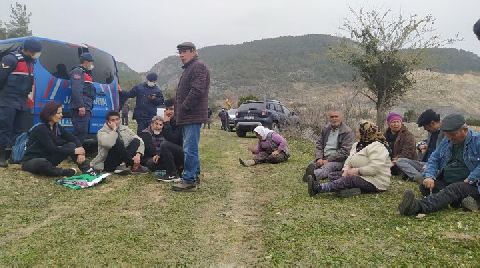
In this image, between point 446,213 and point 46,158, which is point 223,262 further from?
point 46,158

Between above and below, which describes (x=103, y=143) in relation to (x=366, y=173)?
above

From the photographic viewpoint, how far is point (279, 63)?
8138cm

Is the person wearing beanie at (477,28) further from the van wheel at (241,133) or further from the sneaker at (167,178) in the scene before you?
the van wheel at (241,133)

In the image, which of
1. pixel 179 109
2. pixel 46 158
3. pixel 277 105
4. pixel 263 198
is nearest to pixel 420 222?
pixel 263 198

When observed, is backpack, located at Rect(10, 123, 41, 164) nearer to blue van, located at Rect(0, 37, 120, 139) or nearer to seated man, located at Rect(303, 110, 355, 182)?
blue van, located at Rect(0, 37, 120, 139)

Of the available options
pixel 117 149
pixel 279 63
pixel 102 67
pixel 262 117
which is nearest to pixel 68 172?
pixel 117 149

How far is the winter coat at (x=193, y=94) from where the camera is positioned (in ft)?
19.4

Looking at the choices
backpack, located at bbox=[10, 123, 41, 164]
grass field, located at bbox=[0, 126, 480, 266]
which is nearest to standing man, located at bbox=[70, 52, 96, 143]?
backpack, located at bbox=[10, 123, 41, 164]

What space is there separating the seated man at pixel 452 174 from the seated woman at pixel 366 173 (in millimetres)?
639

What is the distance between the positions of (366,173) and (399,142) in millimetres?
2007

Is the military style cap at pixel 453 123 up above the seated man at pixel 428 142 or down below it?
above

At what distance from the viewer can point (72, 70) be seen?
7.34m

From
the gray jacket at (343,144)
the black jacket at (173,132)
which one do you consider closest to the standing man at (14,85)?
the black jacket at (173,132)

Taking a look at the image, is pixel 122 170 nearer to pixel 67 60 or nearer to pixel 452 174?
pixel 67 60
